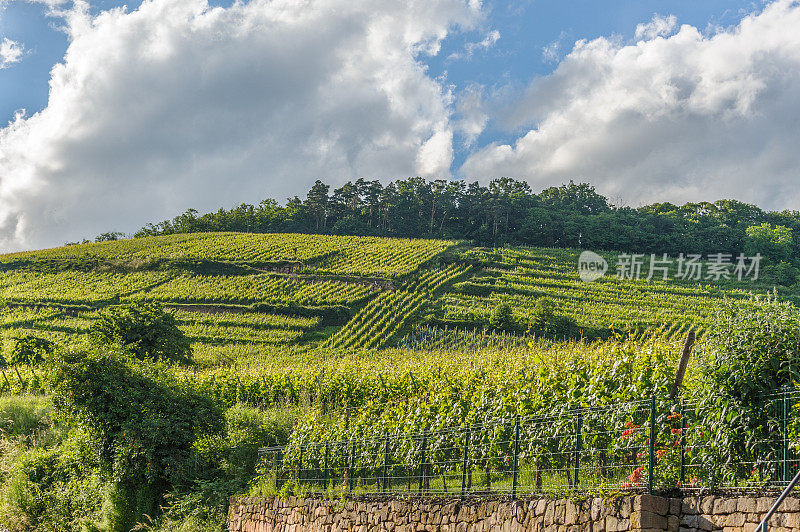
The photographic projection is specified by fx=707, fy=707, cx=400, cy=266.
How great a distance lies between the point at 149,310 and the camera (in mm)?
30984

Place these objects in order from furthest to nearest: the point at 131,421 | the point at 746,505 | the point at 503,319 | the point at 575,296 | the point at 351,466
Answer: the point at 575,296, the point at 503,319, the point at 131,421, the point at 351,466, the point at 746,505

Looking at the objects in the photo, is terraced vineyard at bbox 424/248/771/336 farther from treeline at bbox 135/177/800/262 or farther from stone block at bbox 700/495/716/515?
stone block at bbox 700/495/716/515

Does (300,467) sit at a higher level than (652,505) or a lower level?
lower

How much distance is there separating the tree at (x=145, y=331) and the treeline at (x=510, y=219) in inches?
2351

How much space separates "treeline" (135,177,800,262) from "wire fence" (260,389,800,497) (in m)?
73.4

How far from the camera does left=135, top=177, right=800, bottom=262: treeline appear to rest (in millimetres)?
80562

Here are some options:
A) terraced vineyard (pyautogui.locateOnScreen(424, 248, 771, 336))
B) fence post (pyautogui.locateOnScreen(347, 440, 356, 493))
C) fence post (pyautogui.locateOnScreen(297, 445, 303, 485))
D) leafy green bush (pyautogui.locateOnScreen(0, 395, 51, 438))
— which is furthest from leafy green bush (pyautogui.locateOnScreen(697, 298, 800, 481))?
terraced vineyard (pyautogui.locateOnScreen(424, 248, 771, 336))

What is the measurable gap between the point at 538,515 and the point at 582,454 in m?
1.58

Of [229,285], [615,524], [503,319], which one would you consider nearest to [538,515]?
[615,524]

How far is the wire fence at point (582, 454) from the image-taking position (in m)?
5.69

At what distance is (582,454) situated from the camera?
320 inches

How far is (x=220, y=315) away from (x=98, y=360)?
3814cm

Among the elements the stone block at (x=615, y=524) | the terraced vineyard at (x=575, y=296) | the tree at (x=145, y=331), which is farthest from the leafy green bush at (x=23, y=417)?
the terraced vineyard at (x=575, y=296)

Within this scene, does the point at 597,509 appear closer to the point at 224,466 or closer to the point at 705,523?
the point at 705,523
